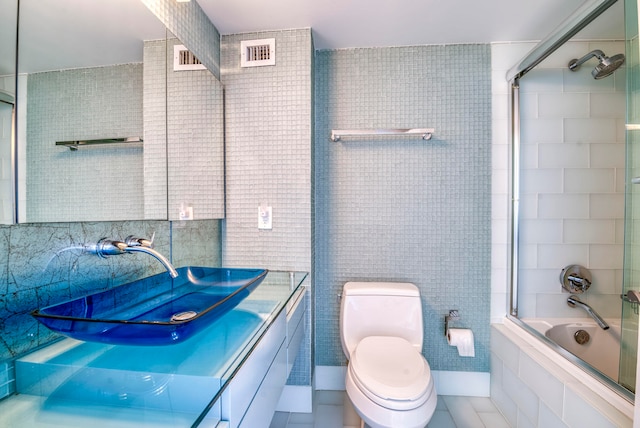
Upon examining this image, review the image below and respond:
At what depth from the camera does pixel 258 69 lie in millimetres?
1704

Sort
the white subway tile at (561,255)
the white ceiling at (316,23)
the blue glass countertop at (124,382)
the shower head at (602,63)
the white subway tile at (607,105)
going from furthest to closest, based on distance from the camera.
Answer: the white subway tile at (561,255), the white subway tile at (607,105), the shower head at (602,63), the white ceiling at (316,23), the blue glass countertop at (124,382)

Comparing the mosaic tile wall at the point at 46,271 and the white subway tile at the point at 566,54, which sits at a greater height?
the white subway tile at the point at 566,54

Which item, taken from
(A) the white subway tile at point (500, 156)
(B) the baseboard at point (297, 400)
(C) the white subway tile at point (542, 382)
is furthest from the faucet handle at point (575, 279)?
(B) the baseboard at point (297, 400)

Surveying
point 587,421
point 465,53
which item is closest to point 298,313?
point 587,421

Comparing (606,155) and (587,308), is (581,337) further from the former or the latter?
(606,155)

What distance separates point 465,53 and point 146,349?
7.60ft

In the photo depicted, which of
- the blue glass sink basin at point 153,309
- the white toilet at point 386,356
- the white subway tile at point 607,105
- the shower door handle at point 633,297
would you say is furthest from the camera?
the white subway tile at point 607,105

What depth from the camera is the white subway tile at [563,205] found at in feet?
5.67

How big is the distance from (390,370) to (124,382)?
3.58ft

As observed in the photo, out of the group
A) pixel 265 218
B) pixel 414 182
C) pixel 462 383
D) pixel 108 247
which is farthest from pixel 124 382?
pixel 462 383

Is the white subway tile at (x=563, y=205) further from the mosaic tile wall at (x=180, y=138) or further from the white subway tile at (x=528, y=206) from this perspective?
the mosaic tile wall at (x=180, y=138)

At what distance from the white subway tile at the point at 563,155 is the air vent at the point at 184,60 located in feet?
7.03

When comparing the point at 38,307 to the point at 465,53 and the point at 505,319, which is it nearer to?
the point at 505,319

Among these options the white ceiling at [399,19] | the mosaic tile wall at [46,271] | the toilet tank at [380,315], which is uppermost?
the white ceiling at [399,19]
